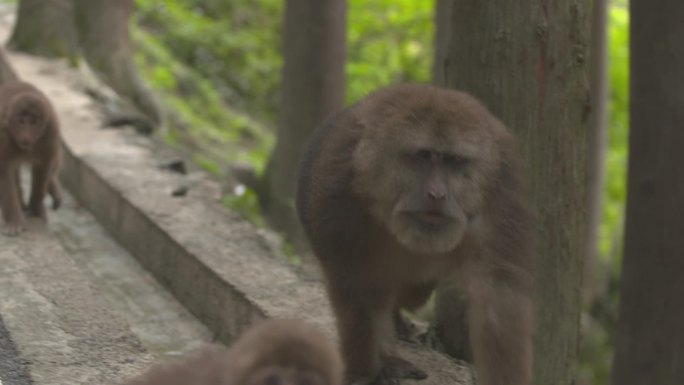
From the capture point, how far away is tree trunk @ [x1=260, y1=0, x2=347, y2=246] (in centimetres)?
1019

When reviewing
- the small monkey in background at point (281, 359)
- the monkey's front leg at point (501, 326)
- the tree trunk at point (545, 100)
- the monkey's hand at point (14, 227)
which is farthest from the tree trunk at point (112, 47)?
the small monkey in background at point (281, 359)

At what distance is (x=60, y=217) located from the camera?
913cm

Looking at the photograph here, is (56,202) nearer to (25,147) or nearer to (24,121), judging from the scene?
(25,147)

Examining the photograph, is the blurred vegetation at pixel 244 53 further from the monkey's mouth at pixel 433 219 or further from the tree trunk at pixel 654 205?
the tree trunk at pixel 654 205

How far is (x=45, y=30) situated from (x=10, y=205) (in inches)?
236

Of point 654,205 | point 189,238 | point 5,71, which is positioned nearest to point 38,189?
point 189,238

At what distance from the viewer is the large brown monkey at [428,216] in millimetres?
4668

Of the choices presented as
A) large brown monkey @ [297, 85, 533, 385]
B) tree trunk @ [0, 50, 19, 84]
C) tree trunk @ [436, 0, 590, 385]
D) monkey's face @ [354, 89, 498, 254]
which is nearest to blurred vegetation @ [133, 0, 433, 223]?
tree trunk @ [0, 50, 19, 84]

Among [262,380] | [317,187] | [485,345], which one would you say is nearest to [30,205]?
[317,187]

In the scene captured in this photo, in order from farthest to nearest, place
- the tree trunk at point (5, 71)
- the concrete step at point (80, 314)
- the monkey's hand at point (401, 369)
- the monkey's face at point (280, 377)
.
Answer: the tree trunk at point (5, 71) → the monkey's hand at point (401, 369) → the concrete step at point (80, 314) → the monkey's face at point (280, 377)

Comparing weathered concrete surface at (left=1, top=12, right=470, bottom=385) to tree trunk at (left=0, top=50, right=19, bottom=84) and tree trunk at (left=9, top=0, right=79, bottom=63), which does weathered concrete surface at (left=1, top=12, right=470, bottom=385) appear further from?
tree trunk at (left=9, top=0, right=79, bottom=63)

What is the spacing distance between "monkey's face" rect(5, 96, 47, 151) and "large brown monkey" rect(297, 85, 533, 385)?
3675mm

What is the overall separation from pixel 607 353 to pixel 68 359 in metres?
7.84

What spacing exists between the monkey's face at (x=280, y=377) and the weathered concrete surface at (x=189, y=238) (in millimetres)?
1781
